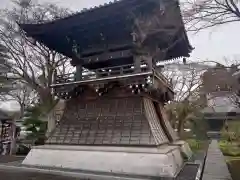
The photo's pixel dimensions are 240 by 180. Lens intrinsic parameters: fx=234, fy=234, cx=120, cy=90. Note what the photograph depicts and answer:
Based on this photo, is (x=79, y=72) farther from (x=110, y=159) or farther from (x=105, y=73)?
(x=110, y=159)

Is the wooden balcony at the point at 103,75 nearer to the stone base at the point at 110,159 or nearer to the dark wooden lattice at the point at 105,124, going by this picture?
the dark wooden lattice at the point at 105,124

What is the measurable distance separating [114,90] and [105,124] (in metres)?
1.50

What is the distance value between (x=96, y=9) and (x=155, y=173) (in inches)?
247

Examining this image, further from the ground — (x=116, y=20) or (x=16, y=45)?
(x=16, y=45)

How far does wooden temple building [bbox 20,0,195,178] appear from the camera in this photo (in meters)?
8.30

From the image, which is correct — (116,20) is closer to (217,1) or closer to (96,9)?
(96,9)

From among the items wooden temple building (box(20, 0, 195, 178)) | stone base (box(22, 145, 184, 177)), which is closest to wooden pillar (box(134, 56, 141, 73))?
wooden temple building (box(20, 0, 195, 178))

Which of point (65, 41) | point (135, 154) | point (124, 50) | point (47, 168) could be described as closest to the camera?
point (135, 154)

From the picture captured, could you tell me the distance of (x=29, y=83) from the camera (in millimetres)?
17125

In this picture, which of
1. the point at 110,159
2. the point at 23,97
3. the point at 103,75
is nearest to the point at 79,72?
the point at 103,75

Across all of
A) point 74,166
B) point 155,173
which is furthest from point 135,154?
point 74,166

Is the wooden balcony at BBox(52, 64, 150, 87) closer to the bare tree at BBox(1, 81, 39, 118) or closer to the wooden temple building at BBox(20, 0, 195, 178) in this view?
the wooden temple building at BBox(20, 0, 195, 178)

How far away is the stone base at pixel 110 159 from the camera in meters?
7.75

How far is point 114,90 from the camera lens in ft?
32.9
